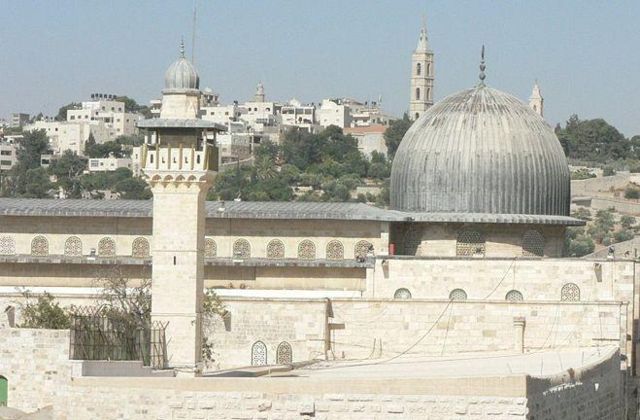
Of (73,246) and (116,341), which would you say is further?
(73,246)

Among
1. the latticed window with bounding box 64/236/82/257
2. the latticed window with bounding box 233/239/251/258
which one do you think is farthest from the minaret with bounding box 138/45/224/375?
the latticed window with bounding box 64/236/82/257

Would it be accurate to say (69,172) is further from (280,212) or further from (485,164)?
(485,164)

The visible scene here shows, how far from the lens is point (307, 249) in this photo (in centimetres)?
4316

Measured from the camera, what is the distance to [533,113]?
145ft

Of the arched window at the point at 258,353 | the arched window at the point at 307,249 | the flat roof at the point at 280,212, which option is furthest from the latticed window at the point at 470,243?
the arched window at the point at 258,353

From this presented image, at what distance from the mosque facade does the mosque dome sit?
5.75 meters

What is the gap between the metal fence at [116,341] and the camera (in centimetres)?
3262

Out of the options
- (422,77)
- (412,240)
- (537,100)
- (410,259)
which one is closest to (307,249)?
(412,240)

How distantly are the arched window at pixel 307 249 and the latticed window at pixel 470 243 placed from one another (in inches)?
123

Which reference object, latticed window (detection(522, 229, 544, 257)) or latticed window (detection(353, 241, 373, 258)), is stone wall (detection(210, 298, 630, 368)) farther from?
latticed window (detection(522, 229, 544, 257))

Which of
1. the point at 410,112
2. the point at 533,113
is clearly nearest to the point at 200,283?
the point at 533,113

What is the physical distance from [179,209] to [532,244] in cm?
1123

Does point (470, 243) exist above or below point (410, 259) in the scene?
above

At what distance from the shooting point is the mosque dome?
34.6 m
